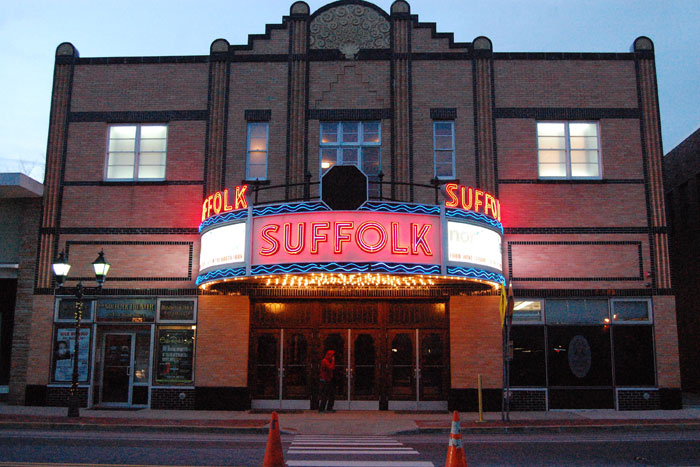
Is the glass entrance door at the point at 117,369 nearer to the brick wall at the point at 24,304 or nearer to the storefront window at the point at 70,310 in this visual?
the storefront window at the point at 70,310

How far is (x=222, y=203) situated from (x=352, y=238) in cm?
399

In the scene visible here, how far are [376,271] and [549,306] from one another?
6.98m

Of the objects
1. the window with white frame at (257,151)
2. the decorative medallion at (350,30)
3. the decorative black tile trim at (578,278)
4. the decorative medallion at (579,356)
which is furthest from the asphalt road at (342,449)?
the decorative medallion at (350,30)

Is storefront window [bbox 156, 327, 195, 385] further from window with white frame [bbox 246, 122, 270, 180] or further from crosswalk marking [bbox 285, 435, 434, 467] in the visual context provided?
crosswalk marking [bbox 285, 435, 434, 467]

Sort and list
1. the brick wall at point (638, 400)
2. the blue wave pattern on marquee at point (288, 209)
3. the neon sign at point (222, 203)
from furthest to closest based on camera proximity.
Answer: the brick wall at point (638, 400) → the neon sign at point (222, 203) → the blue wave pattern on marquee at point (288, 209)

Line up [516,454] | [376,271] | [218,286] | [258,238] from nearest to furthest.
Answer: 1. [516,454]
2. [376,271]
3. [258,238]
4. [218,286]

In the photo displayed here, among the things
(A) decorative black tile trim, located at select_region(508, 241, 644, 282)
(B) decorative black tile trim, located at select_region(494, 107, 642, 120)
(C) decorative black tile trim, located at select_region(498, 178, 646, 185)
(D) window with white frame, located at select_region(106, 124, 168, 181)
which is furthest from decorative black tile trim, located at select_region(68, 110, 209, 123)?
(A) decorative black tile trim, located at select_region(508, 241, 644, 282)

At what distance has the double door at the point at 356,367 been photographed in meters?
19.3

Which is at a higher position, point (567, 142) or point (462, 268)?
point (567, 142)

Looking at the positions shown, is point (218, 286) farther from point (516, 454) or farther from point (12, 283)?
point (516, 454)

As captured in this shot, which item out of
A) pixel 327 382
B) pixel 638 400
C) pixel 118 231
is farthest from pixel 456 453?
pixel 118 231

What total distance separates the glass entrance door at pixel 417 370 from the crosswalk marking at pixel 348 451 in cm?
489

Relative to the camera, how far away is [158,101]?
2083 cm

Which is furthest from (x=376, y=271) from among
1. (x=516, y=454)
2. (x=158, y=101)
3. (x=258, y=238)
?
(x=158, y=101)
